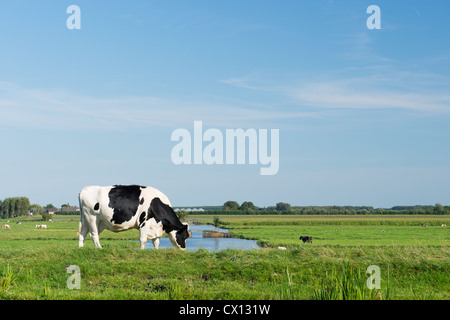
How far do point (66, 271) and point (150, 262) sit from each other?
2291 mm

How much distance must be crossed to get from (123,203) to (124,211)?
0.91ft

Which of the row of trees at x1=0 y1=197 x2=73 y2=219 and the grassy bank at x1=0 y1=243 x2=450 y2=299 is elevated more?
the grassy bank at x1=0 y1=243 x2=450 y2=299

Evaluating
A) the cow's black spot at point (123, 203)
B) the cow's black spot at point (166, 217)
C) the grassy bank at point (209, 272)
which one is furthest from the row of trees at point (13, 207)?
the grassy bank at point (209, 272)

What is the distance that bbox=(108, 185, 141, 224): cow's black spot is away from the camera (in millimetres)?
16267

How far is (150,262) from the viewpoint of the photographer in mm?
13539

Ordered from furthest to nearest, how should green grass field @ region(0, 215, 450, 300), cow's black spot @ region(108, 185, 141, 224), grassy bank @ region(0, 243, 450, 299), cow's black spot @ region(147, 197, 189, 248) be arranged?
1. cow's black spot @ region(147, 197, 189, 248)
2. cow's black spot @ region(108, 185, 141, 224)
3. grassy bank @ region(0, 243, 450, 299)
4. green grass field @ region(0, 215, 450, 300)

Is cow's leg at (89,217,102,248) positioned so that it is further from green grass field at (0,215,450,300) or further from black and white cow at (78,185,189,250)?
green grass field at (0,215,450,300)

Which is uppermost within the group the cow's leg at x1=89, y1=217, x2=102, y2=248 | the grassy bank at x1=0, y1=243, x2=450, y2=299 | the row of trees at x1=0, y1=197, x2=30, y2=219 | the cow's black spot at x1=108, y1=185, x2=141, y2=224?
the cow's black spot at x1=108, y1=185, x2=141, y2=224

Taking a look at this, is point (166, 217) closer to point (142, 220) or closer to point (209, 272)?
point (142, 220)

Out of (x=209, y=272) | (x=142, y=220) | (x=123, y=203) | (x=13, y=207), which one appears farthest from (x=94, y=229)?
(x=13, y=207)

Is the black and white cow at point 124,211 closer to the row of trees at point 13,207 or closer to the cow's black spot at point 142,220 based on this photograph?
the cow's black spot at point 142,220

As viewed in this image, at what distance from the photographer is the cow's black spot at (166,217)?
16.5m

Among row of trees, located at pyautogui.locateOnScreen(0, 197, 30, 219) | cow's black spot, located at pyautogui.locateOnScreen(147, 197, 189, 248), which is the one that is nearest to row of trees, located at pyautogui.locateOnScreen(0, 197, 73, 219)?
row of trees, located at pyautogui.locateOnScreen(0, 197, 30, 219)

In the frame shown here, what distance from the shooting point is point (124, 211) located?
53.4 feet
